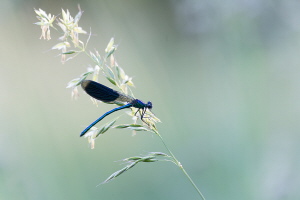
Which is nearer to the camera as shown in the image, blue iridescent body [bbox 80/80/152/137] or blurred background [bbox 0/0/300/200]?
blue iridescent body [bbox 80/80/152/137]

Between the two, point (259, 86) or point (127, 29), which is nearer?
point (259, 86)

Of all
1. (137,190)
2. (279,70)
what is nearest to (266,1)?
(279,70)

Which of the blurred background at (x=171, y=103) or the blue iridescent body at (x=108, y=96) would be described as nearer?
the blue iridescent body at (x=108, y=96)

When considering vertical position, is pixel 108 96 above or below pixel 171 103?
above

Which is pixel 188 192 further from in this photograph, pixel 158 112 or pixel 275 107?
pixel 275 107

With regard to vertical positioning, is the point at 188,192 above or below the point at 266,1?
below

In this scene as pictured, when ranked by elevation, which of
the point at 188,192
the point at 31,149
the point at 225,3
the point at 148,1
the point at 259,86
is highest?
the point at 148,1

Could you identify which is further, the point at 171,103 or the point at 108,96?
the point at 171,103
